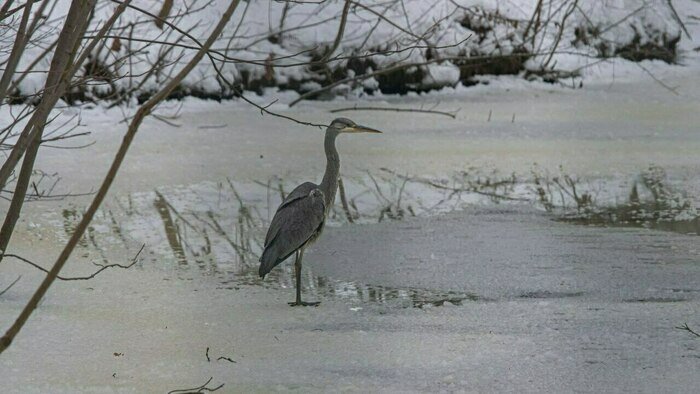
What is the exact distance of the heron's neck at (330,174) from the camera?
5.30 meters

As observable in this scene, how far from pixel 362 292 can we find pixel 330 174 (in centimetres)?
71

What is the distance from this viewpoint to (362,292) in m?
5.02

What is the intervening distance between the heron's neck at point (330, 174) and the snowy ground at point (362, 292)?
16.7 inches

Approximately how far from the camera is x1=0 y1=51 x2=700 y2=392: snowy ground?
12.5 feet

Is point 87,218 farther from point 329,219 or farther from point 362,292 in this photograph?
point 329,219

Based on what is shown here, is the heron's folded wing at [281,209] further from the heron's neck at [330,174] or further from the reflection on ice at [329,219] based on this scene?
the reflection on ice at [329,219]

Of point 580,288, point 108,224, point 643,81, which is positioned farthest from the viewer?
point 643,81

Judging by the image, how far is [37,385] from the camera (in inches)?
143

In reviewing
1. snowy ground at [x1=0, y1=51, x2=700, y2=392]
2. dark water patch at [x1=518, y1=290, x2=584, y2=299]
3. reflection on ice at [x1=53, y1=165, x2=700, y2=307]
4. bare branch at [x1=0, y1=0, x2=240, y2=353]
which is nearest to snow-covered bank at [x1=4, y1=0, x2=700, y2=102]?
snowy ground at [x1=0, y1=51, x2=700, y2=392]

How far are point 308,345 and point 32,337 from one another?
3.69 feet

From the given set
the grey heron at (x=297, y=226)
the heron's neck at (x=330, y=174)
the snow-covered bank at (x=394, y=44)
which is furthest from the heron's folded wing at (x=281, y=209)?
the snow-covered bank at (x=394, y=44)

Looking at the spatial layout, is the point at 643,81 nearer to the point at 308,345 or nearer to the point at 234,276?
the point at 234,276

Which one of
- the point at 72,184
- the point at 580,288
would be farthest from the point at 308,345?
the point at 72,184

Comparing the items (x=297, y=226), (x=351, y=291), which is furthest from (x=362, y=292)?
(x=297, y=226)
